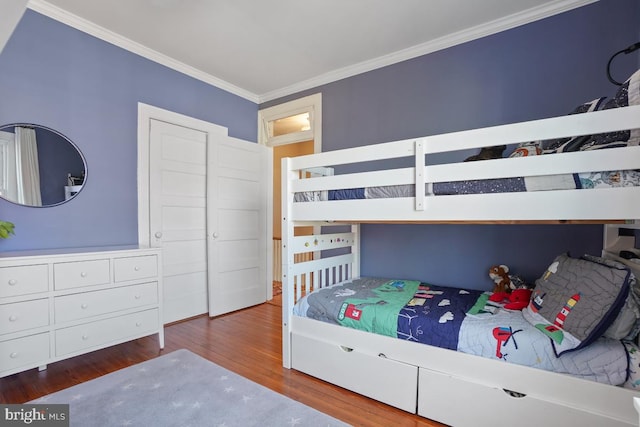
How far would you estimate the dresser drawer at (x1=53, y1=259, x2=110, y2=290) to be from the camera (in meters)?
1.96

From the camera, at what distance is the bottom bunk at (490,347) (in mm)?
1260

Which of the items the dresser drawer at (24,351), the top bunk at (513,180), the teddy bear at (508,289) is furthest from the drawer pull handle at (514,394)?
the dresser drawer at (24,351)

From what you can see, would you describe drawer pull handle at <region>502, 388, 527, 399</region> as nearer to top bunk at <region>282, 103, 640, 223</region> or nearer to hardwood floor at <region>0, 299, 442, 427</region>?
hardwood floor at <region>0, 299, 442, 427</region>

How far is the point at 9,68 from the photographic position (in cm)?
215

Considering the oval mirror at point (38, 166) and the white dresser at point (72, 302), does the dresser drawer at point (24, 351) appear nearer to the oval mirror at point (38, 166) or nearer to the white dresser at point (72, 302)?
the white dresser at point (72, 302)

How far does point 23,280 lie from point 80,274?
27 centimetres

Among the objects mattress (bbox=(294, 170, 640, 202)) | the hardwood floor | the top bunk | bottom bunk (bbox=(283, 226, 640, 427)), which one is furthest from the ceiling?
the hardwood floor

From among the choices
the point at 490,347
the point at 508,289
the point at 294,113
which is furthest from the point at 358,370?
the point at 294,113

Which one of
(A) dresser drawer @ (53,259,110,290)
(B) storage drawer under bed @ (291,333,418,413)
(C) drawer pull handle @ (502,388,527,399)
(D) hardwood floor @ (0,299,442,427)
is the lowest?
(D) hardwood floor @ (0,299,442,427)

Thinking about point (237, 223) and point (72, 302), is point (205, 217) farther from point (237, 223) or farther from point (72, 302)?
point (72, 302)

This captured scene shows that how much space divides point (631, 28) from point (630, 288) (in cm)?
189

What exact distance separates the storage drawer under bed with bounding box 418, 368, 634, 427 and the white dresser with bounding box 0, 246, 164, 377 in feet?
6.71

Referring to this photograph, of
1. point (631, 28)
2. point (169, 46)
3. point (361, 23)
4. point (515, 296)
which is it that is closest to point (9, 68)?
point (169, 46)

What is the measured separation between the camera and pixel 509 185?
1437 millimetres
